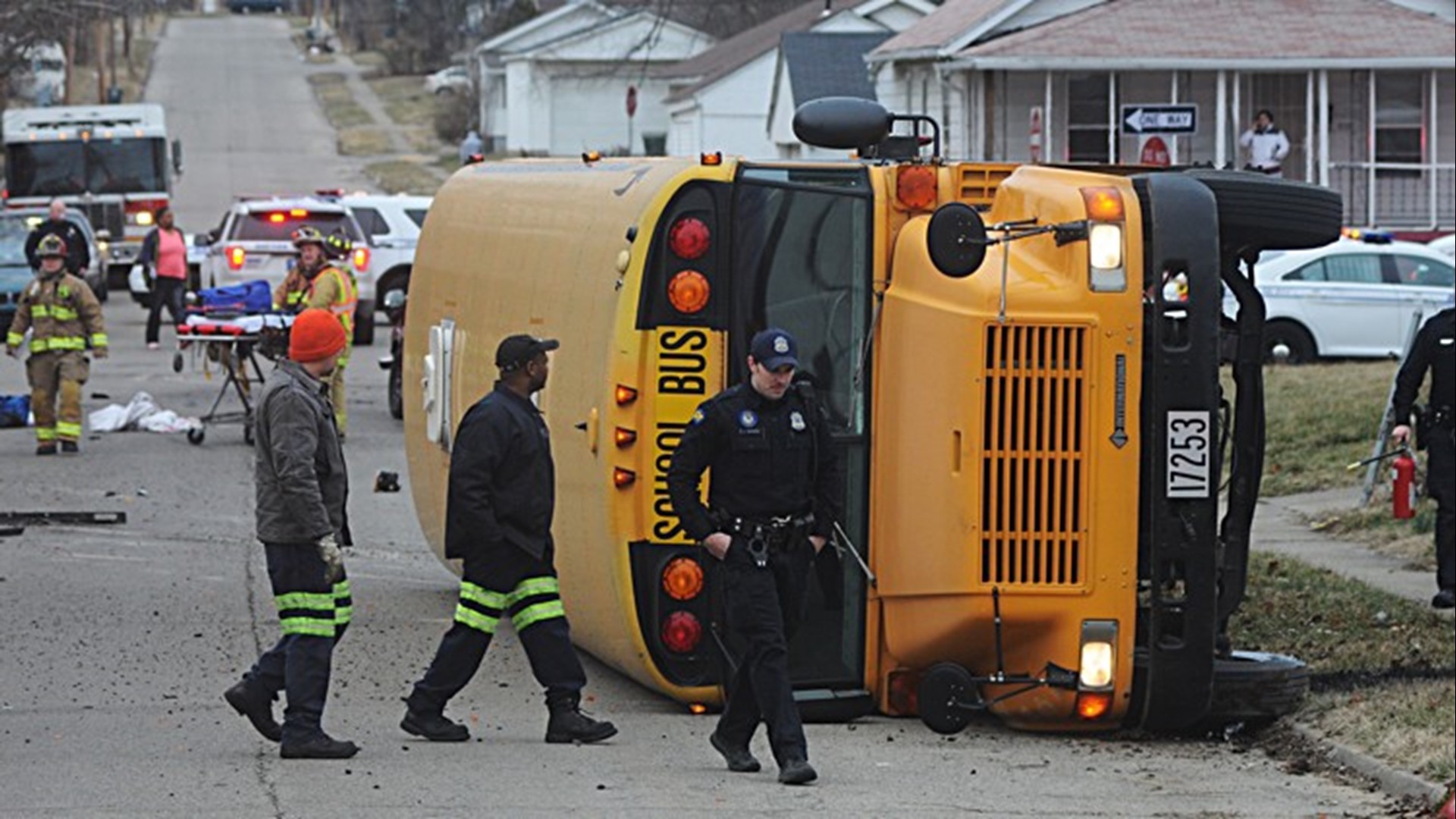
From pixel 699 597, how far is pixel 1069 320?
1904mm

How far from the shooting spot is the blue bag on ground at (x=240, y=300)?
837 inches

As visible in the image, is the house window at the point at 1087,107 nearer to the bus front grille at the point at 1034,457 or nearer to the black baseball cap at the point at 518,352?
the bus front grille at the point at 1034,457

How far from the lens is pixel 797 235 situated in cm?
1008

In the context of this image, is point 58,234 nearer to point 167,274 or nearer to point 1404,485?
point 167,274

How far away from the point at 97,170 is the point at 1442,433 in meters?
34.3

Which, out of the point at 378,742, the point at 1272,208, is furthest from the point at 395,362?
the point at 1272,208

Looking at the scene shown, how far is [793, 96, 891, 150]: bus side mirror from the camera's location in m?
10.8

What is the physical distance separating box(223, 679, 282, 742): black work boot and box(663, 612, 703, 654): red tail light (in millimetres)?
1601

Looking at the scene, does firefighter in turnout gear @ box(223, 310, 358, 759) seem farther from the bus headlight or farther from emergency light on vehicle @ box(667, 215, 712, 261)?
the bus headlight

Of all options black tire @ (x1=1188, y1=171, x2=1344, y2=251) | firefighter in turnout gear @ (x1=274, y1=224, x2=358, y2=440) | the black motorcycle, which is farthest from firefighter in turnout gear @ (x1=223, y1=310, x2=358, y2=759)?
the black motorcycle

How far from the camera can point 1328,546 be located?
51.9 feet

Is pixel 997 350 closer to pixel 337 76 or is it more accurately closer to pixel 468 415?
pixel 468 415

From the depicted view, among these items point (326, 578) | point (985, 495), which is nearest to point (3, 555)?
point (326, 578)

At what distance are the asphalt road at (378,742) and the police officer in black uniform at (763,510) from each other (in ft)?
1.04
